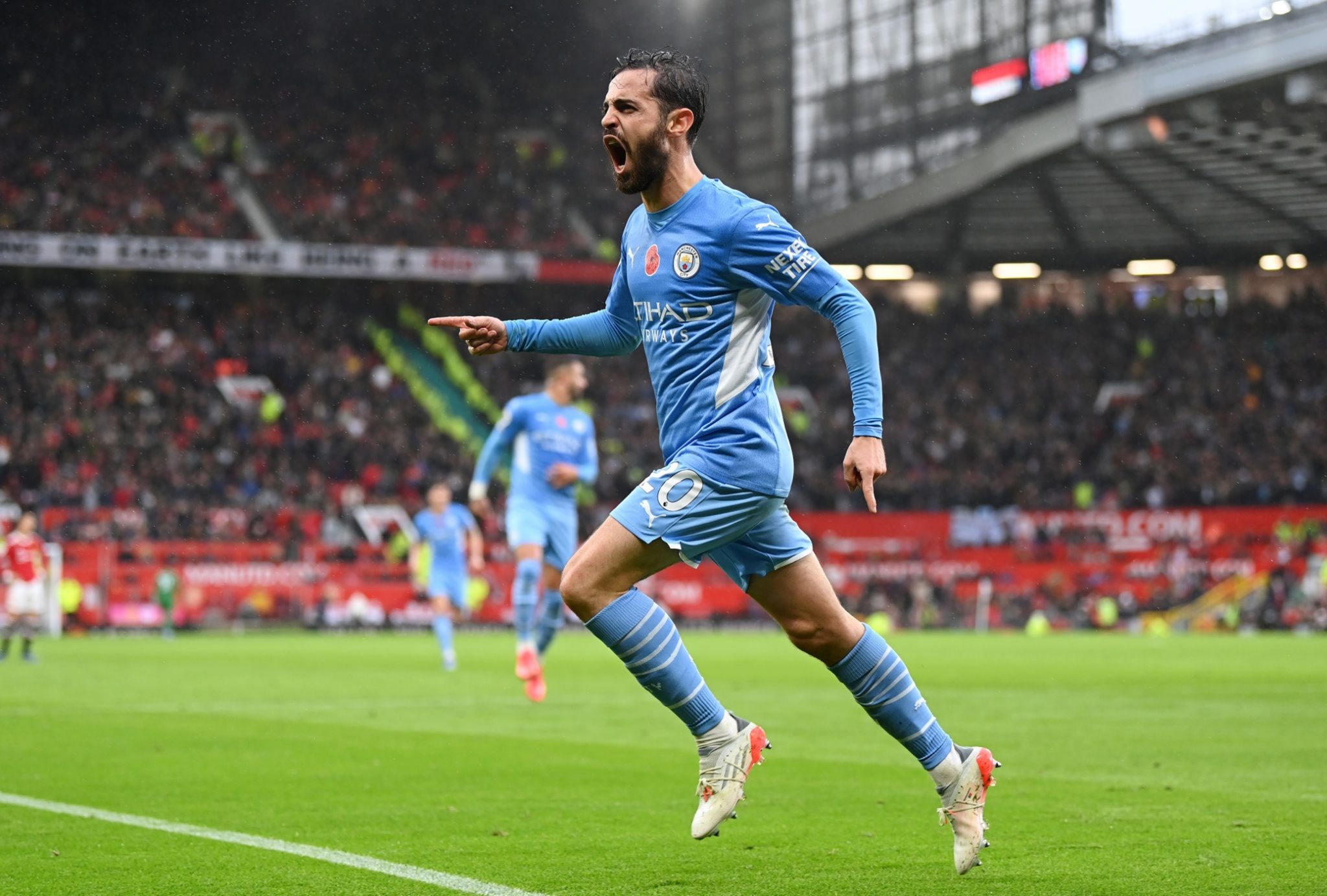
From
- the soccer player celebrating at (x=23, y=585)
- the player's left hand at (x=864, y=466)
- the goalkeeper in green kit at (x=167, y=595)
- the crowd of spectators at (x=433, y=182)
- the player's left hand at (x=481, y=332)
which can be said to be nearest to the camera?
the player's left hand at (x=864, y=466)

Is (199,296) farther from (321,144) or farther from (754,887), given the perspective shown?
(754,887)

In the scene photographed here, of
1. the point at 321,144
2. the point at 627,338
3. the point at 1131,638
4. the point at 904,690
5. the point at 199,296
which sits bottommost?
the point at 1131,638

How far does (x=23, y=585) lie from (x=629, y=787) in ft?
49.2

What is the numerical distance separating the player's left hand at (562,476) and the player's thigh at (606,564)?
26.3 ft

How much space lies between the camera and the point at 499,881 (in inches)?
188

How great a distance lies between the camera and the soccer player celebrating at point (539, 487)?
13289 millimetres

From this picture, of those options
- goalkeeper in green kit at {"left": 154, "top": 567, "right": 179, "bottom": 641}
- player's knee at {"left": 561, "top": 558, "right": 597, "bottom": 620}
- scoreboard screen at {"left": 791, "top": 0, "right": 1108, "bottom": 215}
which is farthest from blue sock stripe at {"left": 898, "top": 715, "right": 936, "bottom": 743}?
scoreboard screen at {"left": 791, "top": 0, "right": 1108, "bottom": 215}

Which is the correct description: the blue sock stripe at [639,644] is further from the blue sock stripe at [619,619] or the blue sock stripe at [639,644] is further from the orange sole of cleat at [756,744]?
the orange sole of cleat at [756,744]

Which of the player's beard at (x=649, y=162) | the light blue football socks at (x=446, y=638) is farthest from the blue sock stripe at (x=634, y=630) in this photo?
the light blue football socks at (x=446, y=638)

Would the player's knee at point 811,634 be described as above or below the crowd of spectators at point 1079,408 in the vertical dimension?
below

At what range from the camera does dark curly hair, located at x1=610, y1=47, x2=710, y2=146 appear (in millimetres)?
5027

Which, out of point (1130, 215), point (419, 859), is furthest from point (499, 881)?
point (1130, 215)

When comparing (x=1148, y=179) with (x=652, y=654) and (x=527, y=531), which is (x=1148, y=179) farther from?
(x=652, y=654)

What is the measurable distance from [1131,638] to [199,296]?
26.0 m
